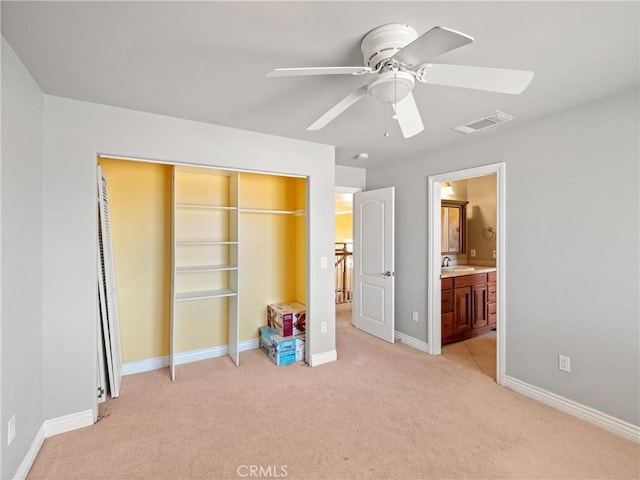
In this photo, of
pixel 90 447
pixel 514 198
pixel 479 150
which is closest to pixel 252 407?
pixel 90 447

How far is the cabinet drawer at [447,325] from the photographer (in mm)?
3883

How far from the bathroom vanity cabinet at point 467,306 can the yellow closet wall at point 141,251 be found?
3.24m

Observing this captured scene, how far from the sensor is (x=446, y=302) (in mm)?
3902

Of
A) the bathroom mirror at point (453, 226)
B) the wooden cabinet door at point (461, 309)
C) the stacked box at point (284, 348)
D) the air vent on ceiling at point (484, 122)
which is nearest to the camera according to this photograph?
the air vent on ceiling at point (484, 122)

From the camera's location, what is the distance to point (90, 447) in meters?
2.07

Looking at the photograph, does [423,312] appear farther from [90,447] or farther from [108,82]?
[108,82]

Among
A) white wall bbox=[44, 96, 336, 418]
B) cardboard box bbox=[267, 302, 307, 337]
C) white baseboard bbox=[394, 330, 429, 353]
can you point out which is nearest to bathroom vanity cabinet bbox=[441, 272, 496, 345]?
white baseboard bbox=[394, 330, 429, 353]

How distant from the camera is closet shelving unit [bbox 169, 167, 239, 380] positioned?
3.37m

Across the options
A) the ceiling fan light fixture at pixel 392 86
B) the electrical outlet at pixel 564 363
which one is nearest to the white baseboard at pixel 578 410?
the electrical outlet at pixel 564 363

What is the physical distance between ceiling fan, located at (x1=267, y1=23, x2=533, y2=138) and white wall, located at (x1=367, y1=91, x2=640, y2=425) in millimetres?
1489

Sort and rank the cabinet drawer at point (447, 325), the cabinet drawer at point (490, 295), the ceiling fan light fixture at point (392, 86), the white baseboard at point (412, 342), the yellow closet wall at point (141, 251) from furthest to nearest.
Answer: the cabinet drawer at point (490, 295) → the cabinet drawer at point (447, 325) → the white baseboard at point (412, 342) → the yellow closet wall at point (141, 251) → the ceiling fan light fixture at point (392, 86)

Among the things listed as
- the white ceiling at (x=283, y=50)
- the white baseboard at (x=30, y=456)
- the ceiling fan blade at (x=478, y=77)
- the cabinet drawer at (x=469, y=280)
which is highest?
the white ceiling at (x=283, y=50)

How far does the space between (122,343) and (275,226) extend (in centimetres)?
205

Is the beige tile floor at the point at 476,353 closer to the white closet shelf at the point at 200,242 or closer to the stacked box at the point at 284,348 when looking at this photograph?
the stacked box at the point at 284,348
